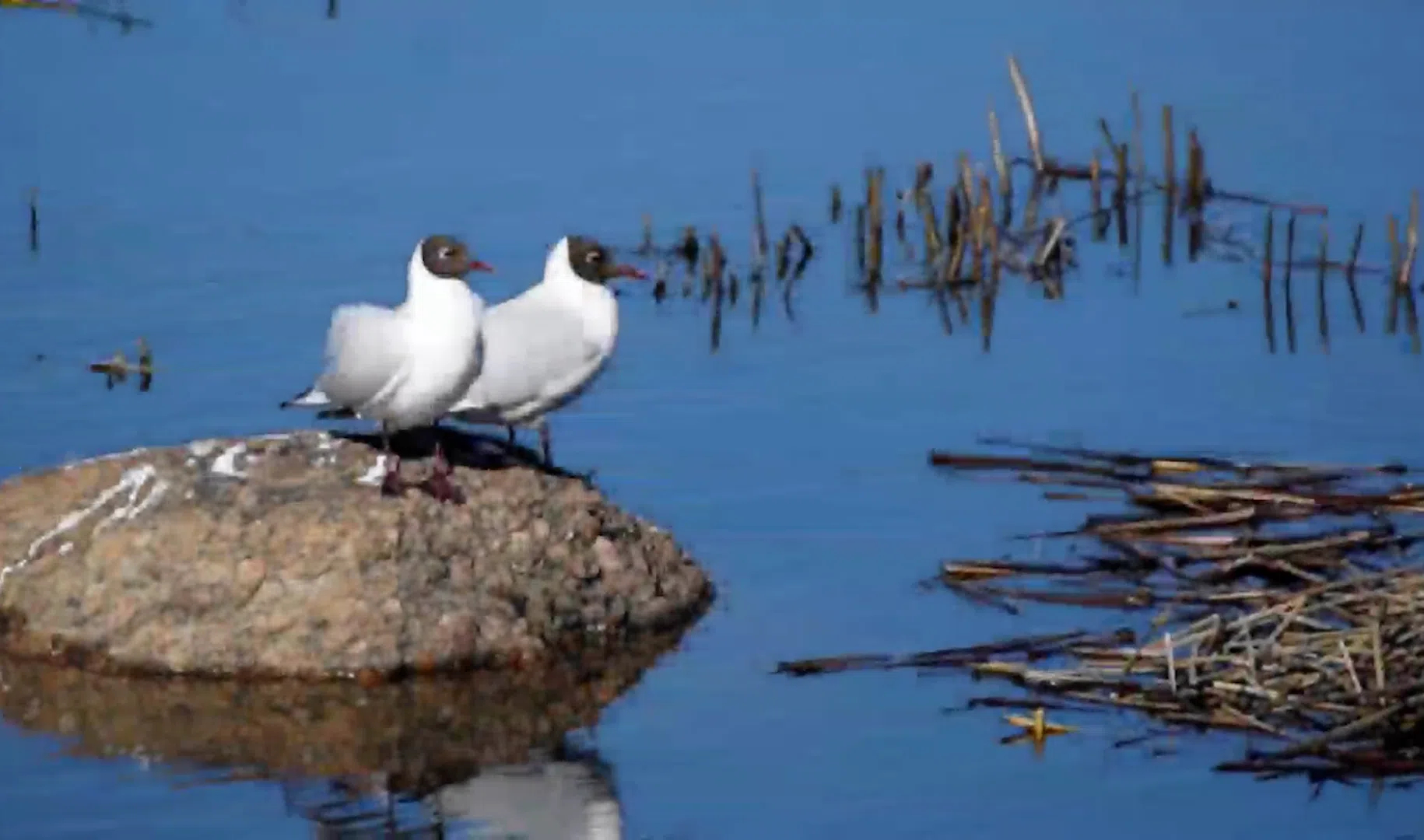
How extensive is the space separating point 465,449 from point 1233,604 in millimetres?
2667

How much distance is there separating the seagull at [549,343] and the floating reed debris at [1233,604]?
4.83 feet

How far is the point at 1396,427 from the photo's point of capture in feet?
43.3

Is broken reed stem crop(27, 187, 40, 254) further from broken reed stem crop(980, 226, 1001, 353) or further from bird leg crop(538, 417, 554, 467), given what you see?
bird leg crop(538, 417, 554, 467)

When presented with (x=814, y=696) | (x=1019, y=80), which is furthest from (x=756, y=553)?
(x=1019, y=80)

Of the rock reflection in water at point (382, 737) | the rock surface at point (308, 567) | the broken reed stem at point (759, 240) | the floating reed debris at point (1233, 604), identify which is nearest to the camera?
the rock reflection in water at point (382, 737)

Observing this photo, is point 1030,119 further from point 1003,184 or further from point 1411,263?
point 1411,263

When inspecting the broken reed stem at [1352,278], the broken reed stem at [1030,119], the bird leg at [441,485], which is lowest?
the bird leg at [441,485]

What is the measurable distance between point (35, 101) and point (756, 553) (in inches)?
325

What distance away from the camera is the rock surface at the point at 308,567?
10484mm

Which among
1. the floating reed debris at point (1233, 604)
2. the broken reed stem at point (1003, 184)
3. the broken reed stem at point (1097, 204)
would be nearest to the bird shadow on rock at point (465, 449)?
the floating reed debris at point (1233, 604)

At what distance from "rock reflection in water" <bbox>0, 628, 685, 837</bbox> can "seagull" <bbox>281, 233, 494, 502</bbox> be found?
82cm

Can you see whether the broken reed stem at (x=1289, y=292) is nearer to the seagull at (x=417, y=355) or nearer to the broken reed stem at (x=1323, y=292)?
the broken reed stem at (x=1323, y=292)

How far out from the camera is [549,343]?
11.5 meters

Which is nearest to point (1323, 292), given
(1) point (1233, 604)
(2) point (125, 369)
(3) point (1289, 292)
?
(3) point (1289, 292)
